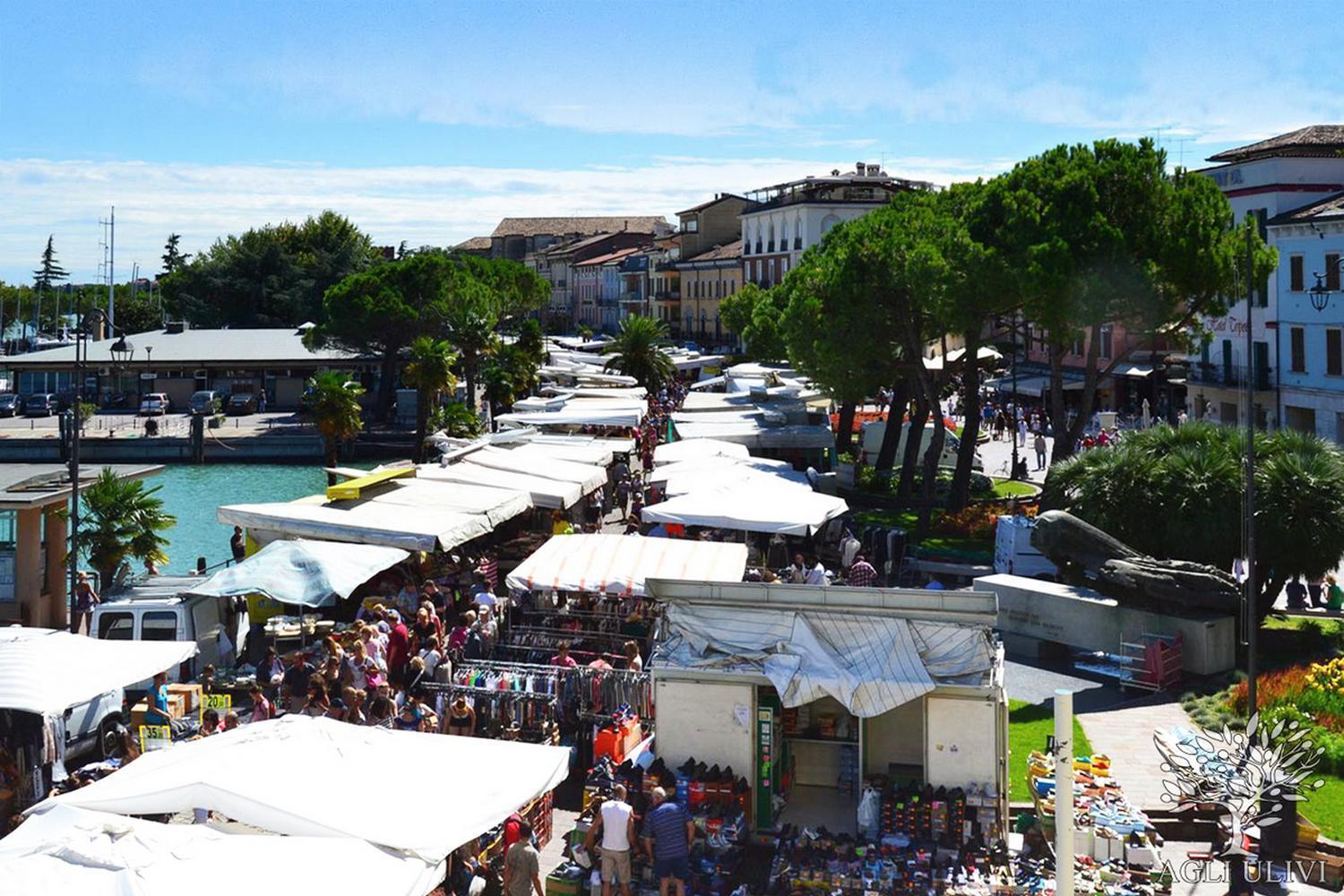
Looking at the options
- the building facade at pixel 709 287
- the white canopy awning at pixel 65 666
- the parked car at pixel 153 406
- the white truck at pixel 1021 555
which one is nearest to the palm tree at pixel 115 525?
the white canopy awning at pixel 65 666

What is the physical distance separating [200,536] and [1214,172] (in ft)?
126

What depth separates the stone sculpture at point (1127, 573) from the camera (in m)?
20.8

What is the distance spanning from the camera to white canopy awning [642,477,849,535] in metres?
24.3

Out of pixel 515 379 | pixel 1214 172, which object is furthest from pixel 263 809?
pixel 515 379

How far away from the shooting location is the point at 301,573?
67.4ft

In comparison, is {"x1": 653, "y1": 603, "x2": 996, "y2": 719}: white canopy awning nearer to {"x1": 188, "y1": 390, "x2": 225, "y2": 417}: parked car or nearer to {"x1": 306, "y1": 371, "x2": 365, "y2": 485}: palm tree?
{"x1": 306, "y1": 371, "x2": 365, "y2": 485}: palm tree

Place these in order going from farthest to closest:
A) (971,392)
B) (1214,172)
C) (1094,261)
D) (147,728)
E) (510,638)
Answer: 1. (1214,172)
2. (971,392)
3. (1094,261)
4. (510,638)
5. (147,728)

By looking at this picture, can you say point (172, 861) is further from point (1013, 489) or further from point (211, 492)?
point (211, 492)

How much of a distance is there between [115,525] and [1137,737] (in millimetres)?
17231

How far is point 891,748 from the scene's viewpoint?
14.4m

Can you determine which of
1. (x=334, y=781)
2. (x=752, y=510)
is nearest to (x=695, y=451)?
(x=752, y=510)

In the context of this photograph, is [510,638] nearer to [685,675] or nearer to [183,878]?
[685,675]

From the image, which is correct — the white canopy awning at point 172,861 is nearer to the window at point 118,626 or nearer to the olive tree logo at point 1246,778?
the olive tree logo at point 1246,778

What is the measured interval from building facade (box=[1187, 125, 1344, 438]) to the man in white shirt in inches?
1506
